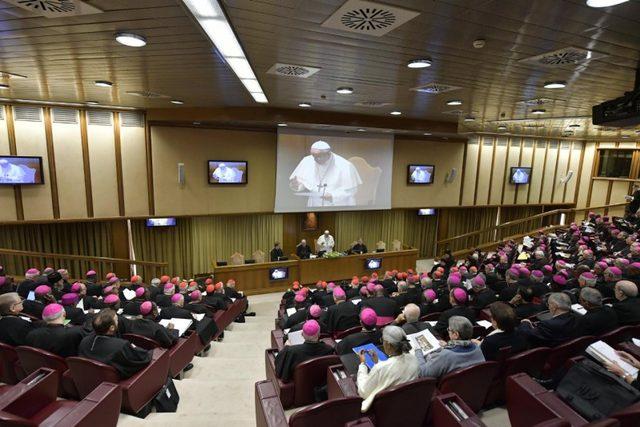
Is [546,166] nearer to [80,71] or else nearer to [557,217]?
[557,217]

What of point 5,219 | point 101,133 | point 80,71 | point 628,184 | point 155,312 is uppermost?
point 80,71

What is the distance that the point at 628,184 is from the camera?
1360 cm

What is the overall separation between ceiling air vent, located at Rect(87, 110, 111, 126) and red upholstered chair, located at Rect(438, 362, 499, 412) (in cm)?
897

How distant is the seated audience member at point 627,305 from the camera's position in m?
3.96

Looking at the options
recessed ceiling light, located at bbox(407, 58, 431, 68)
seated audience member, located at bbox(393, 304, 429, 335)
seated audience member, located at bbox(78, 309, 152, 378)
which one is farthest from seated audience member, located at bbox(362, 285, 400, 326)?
recessed ceiling light, located at bbox(407, 58, 431, 68)

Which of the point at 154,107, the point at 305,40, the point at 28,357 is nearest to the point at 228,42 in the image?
the point at 305,40

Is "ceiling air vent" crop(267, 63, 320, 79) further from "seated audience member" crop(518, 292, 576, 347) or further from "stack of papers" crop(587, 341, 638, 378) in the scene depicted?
"stack of papers" crop(587, 341, 638, 378)

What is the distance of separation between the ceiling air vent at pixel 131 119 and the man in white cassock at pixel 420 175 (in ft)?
26.9

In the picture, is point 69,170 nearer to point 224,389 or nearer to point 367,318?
point 224,389

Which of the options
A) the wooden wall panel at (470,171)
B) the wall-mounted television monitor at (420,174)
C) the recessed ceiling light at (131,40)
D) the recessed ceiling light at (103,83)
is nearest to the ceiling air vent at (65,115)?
the recessed ceiling light at (103,83)

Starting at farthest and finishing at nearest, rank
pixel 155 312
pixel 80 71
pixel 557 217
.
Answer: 1. pixel 557 217
2. pixel 155 312
3. pixel 80 71

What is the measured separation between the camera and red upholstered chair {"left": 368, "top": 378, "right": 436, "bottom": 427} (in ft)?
8.20

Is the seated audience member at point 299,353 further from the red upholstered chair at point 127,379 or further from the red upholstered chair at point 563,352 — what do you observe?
the red upholstered chair at point 563,352

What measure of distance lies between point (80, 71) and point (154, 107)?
11.4ft
